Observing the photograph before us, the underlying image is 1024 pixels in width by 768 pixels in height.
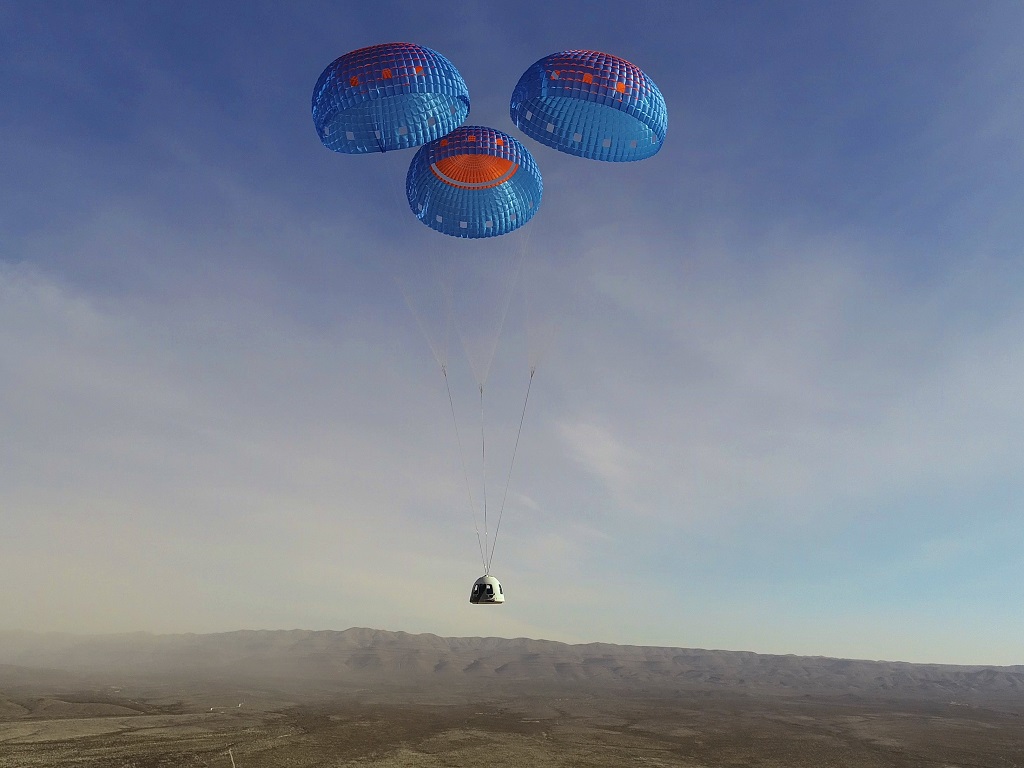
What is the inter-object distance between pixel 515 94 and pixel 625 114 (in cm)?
309

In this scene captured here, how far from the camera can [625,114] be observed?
17.4m

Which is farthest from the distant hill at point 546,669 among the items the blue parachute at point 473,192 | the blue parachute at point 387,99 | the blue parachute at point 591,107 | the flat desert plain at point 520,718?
the blue parachute at point 591,107

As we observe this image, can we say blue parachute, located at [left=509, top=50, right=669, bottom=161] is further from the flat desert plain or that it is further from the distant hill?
the distant hill

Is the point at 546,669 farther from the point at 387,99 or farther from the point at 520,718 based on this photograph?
the point at 387,99

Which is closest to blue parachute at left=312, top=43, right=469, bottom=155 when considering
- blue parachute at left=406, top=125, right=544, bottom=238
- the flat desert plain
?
blue parachute at left=406, top=125, right=544, bottom=238

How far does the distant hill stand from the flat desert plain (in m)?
0.97

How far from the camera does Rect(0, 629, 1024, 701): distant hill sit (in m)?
109

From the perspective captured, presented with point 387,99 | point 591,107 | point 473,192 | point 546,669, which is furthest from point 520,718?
point 546,669

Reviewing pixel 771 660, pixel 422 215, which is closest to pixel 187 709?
pixel 422 215

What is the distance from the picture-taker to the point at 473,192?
66.2 ft

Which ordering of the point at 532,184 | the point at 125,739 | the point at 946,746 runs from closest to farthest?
the point at 532,184
the point at 125,739
the point at 946,746

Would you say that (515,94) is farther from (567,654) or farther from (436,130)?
(567,654)

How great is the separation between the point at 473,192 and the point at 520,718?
50789 mm

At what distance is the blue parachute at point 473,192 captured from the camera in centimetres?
1989
